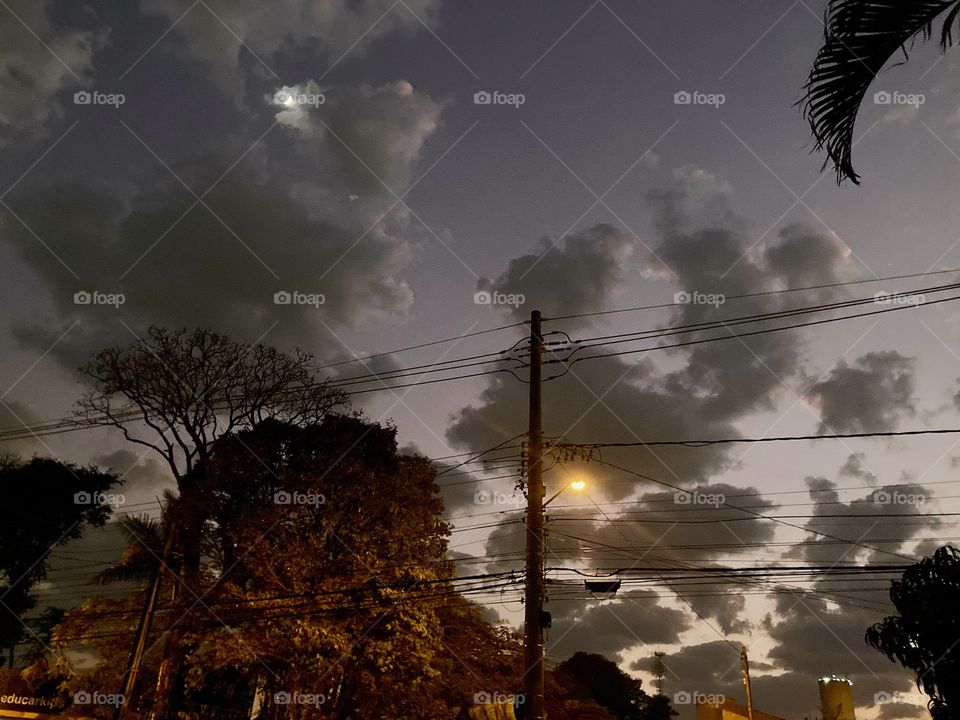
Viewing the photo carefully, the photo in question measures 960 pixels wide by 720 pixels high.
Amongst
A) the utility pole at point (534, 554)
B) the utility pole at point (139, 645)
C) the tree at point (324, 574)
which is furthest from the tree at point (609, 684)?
the utility pole at point (534, 554)

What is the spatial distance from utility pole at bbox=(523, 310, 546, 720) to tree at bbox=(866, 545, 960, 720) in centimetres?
530

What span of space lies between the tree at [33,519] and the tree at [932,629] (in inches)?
1354

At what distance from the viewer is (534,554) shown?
1209 centimetres

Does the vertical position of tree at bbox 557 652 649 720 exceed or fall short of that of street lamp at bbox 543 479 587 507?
it falls short

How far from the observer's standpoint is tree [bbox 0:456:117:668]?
114 ft

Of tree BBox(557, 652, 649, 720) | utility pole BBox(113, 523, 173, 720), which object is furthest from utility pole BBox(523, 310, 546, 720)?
tree BBox(557, 652, 649, 720)

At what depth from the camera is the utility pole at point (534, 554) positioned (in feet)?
37.0

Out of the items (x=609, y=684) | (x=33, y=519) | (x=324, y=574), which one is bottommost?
(x=609, y=684)

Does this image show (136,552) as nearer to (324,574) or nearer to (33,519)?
(324,574)

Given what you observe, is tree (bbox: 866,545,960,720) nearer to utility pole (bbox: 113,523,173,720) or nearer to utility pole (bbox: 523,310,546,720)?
utility pole (bbox: 523,310,546,720)

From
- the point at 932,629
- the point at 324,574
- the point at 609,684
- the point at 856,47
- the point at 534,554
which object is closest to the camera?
the point at 856,47

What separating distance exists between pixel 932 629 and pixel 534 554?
6012 millimetres

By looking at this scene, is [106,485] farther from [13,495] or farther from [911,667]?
[911,667]

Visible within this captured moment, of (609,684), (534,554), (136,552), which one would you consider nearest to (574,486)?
(534,554)
